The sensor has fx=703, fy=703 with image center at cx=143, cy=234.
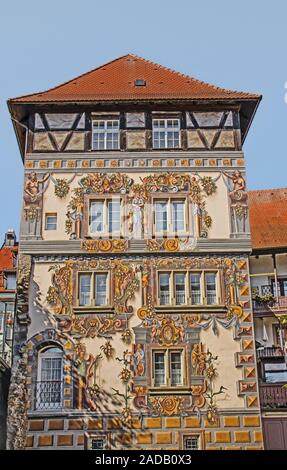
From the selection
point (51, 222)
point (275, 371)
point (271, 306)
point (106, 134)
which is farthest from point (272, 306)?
point (51, 222)

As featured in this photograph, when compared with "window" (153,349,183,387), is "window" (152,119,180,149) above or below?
above

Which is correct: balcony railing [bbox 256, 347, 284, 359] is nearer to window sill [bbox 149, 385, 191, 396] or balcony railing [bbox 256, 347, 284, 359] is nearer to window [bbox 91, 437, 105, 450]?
window sill [bbox 149, 385, 191, 396]

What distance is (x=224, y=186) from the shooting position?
25.0 metres

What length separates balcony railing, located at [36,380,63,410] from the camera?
2217cm

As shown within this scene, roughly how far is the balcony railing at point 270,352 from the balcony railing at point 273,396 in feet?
6.18

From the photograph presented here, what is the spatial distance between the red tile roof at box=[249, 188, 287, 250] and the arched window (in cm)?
1078

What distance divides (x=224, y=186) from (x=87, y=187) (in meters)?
4.87

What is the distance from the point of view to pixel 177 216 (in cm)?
2475

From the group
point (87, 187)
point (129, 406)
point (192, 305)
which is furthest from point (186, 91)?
point (129, 406)

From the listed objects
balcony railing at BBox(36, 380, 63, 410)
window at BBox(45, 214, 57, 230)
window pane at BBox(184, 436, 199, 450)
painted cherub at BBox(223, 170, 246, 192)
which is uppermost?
painted cherub at BBox(223, 170, 246, 192)

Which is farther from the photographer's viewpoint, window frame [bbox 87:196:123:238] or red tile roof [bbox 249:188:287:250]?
red tile roof [bbox 249:188:287:250]

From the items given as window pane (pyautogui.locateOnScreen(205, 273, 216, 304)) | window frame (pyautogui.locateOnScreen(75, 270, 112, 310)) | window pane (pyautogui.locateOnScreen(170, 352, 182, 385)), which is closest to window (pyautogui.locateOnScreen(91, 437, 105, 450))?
window pane (pyautogui.locateOnScreen(170, 352, 182, 385))

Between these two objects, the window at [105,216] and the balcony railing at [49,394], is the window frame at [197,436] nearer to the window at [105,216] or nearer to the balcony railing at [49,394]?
the balcony railing at [49,394]
